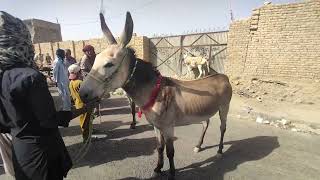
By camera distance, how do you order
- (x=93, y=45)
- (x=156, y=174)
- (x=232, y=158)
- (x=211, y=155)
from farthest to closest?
→ (x=93, y=45) → (x=211, y=155) → (x=232, y=158) → (x=156, y=174)

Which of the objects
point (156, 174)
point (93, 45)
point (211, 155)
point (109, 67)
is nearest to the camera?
point (109, 67)

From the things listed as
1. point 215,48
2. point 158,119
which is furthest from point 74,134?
point 215,48

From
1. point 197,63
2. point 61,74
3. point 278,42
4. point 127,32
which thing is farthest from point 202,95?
point 197,63

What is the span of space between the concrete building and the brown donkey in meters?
28.6

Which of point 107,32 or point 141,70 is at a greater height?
point 107,32

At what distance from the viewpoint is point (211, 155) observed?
16.5 ft

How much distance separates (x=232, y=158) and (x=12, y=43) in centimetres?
419

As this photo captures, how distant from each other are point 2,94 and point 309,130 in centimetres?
660

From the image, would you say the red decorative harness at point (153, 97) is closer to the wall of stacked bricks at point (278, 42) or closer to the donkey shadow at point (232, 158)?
the donkey shadow at point (232, 158)

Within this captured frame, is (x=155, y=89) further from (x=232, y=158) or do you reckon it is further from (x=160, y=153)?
(x=232, y=158)

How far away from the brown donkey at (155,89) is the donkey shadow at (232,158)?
49cm

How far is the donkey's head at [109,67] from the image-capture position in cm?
291

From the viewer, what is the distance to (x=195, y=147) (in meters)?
5.26

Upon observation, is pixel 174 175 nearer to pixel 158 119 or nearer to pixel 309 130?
pixel 158 119
